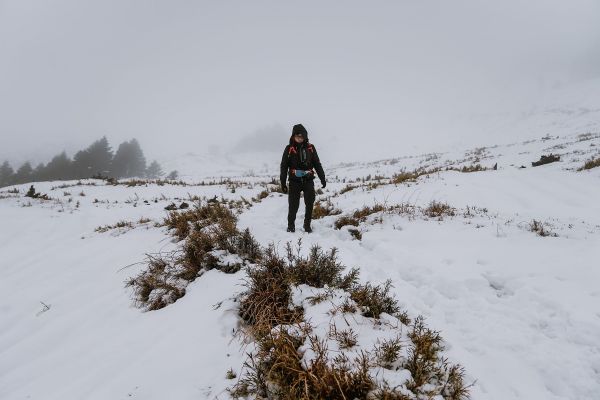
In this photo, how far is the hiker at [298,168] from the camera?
21.4ft

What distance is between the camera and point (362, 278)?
14.2 feet

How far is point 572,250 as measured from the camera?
4.51m

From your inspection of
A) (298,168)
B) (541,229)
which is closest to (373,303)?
(541,229)

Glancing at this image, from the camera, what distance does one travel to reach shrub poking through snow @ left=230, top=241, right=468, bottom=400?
2.16 meters

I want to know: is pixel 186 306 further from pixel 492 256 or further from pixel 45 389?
pixel 492 256

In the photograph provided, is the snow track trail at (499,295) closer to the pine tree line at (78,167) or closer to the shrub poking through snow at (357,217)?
the shrub poking through snow at (357,217)

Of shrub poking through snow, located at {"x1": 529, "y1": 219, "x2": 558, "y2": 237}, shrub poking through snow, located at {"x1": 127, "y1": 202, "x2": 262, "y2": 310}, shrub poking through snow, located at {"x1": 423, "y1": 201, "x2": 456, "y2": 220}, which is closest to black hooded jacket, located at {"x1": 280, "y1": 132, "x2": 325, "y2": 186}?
shrub poking through snow, located at {"x1": 127, "y1": 202, "x2": 262, "y2": 310}

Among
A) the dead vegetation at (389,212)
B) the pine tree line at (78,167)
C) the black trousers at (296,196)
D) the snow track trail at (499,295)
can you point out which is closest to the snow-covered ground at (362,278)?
the snow track trail at (499,295)

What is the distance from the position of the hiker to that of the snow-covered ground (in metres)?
0.59

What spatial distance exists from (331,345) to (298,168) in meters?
4.43

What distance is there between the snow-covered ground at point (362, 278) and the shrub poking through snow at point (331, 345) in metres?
0.23

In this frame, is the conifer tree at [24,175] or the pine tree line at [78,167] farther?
the pine tree line at [78,167]

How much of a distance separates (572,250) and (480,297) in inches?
74.3

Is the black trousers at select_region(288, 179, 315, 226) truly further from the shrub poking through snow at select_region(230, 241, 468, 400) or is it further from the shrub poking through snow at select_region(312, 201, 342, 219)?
the shrub poking through snow at select_region(230, 241, 468, 400)
